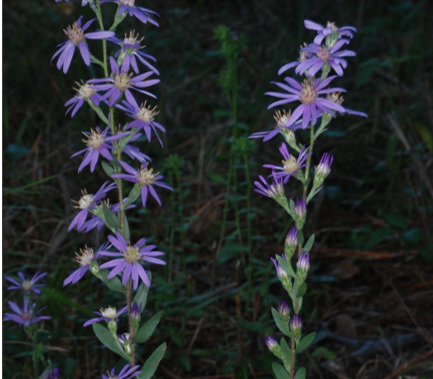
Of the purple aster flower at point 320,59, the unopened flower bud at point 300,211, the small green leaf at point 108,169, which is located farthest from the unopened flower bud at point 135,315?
the purple aster flower at point 320,59

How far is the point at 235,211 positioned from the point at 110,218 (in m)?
1.93

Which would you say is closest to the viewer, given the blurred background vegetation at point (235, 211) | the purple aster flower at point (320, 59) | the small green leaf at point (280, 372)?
the purple aster flower at point (320, 59)

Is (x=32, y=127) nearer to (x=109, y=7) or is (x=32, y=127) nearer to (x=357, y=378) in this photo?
(x=109, y=7)

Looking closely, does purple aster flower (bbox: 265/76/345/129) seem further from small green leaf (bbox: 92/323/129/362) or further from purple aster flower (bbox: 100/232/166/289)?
small green leaf (bbox: 92/323/129/362)

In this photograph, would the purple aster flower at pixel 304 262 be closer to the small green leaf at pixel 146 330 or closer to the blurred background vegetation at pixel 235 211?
the small green leaf at pixel 146 330

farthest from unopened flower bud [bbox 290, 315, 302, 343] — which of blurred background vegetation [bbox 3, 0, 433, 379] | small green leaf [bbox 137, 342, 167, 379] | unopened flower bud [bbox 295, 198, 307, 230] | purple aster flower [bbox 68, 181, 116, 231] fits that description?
blurred background vegetation [bbox 3, 0, 433, 379]

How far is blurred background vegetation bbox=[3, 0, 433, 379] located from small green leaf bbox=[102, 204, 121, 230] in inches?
36.8

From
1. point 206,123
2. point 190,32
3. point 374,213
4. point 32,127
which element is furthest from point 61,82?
point 374,213

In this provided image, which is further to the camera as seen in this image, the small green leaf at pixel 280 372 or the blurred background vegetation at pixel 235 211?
the blurred background vegetation at pixel 235 211

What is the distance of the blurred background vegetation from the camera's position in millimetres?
2861

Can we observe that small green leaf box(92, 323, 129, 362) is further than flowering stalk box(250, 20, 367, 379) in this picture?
Yes

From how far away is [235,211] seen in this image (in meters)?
3.53

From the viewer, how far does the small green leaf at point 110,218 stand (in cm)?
162

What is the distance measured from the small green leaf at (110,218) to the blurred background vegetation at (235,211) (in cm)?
93
